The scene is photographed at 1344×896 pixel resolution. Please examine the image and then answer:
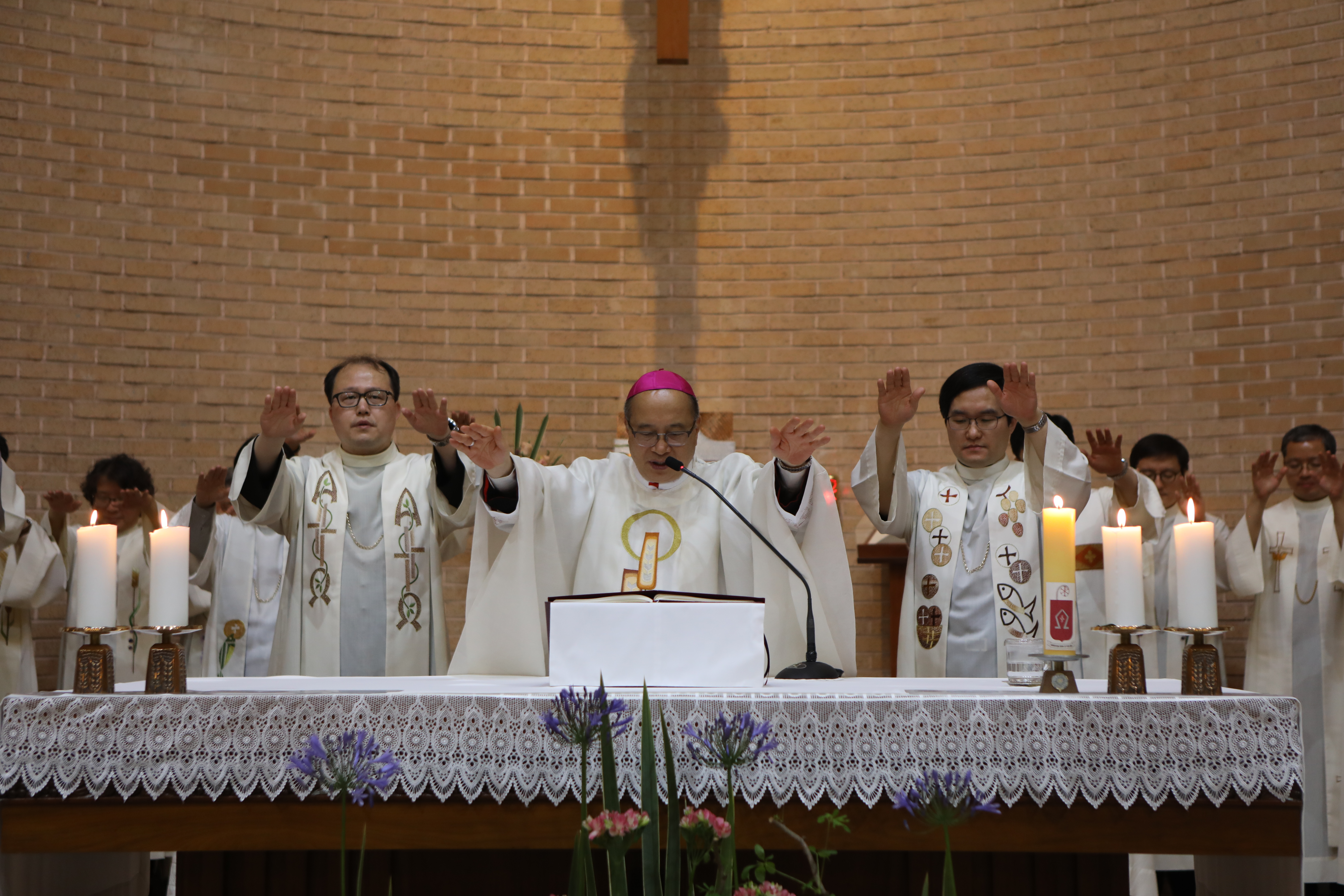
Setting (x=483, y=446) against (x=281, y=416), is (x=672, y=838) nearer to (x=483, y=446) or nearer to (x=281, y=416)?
(x=483, y=446)

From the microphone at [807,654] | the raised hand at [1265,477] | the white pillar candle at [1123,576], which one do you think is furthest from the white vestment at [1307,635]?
the white pillar candle at [1123,576]

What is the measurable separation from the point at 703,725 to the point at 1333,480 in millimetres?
4325

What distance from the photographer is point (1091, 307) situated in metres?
7.18

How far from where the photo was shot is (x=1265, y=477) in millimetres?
5547

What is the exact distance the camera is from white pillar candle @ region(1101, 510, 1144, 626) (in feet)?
9.14

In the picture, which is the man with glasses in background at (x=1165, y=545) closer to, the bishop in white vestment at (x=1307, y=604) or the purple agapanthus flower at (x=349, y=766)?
the bishop in white vestment at (x=1307, y=604)

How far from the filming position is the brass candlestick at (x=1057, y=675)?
9.05 feet

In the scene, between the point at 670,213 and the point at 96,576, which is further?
the point at 670,213

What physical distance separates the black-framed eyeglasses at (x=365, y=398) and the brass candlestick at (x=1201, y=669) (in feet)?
10.2

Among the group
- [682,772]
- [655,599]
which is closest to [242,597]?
[655,599]

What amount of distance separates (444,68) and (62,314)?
2.61 metres

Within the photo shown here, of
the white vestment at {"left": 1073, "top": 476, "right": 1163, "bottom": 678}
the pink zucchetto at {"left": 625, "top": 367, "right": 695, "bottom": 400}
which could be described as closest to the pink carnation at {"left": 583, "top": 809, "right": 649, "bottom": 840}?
the pink zucchetto at {"left": 625, "top": 367, "right": 695, "bottom": 400}

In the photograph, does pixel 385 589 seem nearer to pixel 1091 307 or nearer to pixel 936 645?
pixel 936 645

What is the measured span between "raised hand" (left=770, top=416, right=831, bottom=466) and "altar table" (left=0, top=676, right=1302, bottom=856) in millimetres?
1299
